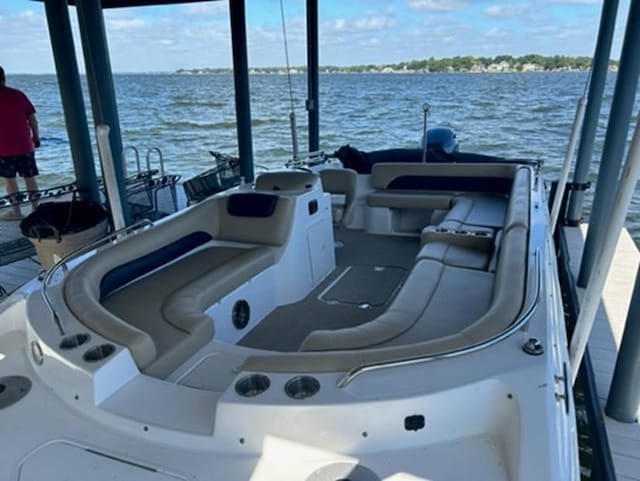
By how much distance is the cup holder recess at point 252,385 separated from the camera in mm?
1177

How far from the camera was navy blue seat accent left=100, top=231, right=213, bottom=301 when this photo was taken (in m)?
2.01

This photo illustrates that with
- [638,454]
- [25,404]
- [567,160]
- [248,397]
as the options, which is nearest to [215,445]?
[248,397]

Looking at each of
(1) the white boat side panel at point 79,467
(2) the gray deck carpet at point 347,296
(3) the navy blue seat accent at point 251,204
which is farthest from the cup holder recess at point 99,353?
(3) the navy blue seat accent at point 251,204

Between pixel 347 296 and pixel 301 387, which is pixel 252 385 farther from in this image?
pixel 347 296

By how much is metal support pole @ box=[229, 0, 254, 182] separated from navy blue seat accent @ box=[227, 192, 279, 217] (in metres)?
2.02

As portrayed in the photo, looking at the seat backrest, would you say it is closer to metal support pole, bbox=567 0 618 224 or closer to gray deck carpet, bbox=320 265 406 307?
gray deck carpet, bbox=320 265 406 307

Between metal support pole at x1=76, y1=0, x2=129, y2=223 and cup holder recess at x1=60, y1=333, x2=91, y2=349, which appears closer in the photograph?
cup holder recess at x1=60, y1=333, x2=91, y2=349

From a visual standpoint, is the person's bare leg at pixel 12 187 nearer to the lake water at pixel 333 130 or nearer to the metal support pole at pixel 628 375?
the lake water at pixel 333 130

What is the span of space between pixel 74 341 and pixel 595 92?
5.05m

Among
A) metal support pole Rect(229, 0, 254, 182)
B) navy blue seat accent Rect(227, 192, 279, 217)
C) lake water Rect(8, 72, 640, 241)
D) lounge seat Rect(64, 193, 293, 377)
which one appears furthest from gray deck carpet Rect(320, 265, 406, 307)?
lake water Rect(8, 72, 640, 241)

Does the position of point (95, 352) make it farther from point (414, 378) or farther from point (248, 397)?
point (414, 378)

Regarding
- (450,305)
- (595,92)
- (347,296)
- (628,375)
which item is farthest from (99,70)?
(595,92)

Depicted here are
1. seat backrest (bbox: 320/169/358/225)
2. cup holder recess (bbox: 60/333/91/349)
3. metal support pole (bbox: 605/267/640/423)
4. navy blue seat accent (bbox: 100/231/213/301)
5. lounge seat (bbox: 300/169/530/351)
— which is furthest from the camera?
seat backrest (bbox: 320/169/358/225)

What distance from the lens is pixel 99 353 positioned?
1.34 meters
